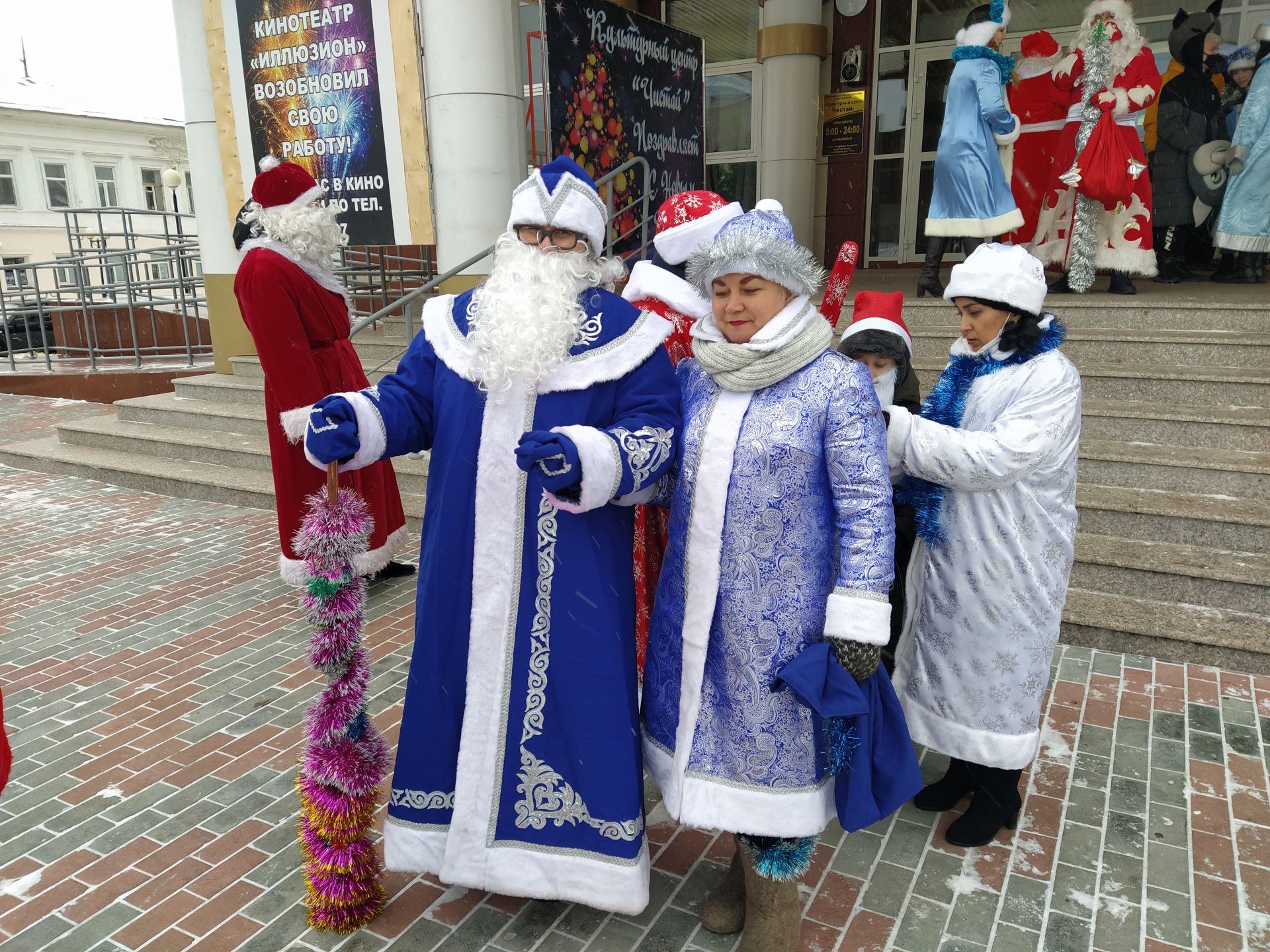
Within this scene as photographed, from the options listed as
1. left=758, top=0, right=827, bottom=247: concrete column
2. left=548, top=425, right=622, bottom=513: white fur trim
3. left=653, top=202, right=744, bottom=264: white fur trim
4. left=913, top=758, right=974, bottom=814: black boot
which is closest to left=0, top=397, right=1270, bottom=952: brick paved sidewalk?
left=913, top=758, right=974, bottom=814: black boot

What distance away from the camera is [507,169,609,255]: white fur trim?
2.22 m

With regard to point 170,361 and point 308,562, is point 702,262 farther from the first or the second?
point 170,361

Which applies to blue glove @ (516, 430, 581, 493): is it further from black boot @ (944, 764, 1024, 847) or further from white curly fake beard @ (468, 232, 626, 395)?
black boot @ (944, 764, 1024, 847)

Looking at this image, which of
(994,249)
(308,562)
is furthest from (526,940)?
(994,249)

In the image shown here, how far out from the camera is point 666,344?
288cm

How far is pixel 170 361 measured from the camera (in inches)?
449

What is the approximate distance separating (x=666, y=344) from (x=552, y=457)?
3.61 ft

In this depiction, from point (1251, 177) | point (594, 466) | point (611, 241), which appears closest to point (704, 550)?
point (594, 466)

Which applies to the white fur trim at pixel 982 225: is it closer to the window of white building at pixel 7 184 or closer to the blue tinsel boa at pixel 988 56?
the blue tinsel boa at pixel 988 56

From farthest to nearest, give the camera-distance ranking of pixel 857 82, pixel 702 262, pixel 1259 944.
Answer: pixel 857 82 → pixel 1259 944 → pixel 702 262

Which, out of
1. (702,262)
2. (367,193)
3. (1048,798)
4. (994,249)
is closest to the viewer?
(702,262)

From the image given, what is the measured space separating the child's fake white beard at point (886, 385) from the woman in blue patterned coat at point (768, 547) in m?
0.81

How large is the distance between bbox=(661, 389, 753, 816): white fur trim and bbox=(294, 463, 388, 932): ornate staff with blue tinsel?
0.88m

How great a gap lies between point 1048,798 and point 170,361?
11.8 m
